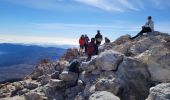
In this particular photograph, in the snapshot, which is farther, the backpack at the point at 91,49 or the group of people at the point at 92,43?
the backpack at the point at 91,49

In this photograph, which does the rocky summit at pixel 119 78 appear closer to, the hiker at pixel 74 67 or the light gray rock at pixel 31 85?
the light gray rock at pixel 31 85

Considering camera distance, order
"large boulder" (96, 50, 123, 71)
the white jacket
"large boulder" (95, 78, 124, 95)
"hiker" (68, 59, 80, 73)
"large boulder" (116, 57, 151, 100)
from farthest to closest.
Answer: the white jacket
"hiker" (68, 59, 80, 73)
"large boulder" (96, 50, 123, 71)
"large boulder" (116, 57, 151, 100)
"large boulder" (95, 78, 124, 95)

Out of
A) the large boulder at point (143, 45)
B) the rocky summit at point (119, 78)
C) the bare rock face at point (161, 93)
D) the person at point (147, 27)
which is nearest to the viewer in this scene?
the bare rock face at point (161, 93)

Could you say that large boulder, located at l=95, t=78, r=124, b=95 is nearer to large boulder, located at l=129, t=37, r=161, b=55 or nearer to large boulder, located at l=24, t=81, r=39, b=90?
large boulder, located at l=129, t=37, r=161, b=55

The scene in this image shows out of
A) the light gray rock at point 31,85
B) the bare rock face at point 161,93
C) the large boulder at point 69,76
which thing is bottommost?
the light gray rock at point 31,85

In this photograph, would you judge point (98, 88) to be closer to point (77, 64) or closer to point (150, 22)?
point (77, 64)

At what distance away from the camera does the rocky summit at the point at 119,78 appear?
26523 millimetres

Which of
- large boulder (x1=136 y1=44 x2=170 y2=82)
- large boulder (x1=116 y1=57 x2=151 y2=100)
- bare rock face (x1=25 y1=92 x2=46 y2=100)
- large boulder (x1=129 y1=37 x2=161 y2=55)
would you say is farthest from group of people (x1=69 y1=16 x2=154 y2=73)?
large boulder (x1=136 y1=44 x2=170 y2=82)

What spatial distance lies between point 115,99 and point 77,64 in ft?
51.0

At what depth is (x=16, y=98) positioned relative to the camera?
40.8 m

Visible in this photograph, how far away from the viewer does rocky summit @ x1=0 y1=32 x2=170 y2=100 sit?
2652cm

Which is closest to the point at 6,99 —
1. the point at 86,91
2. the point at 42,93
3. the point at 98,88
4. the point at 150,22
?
the point at 42,93

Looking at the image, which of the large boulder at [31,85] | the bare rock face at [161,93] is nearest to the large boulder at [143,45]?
the large boulder at [31,85]

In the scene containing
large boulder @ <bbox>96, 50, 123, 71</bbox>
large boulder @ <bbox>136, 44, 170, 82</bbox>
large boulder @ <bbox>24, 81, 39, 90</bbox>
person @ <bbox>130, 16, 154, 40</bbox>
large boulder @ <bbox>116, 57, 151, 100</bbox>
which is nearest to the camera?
large boulder @ <bbox>136, 44, 170, 82</bbox>
